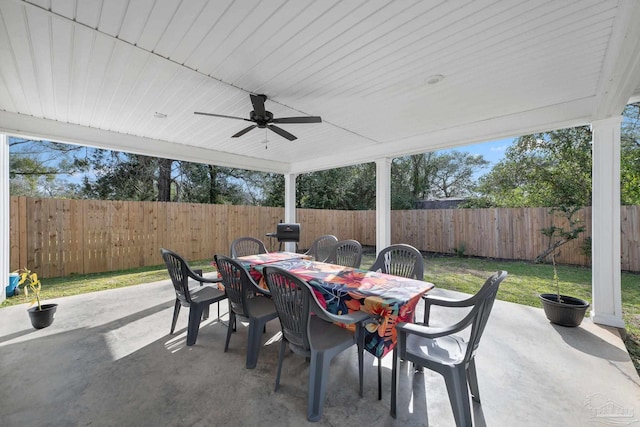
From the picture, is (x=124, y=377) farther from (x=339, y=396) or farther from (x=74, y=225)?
(x=74, y=225)

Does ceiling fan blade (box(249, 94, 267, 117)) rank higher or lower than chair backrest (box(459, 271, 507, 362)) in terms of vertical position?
higher

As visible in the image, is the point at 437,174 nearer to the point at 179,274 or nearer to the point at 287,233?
the point at 287,233

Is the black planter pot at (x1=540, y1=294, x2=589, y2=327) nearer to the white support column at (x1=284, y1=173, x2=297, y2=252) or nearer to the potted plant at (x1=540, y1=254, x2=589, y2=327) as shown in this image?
the potted plant at (x1=540, y1=254, x2=589, y2=327)

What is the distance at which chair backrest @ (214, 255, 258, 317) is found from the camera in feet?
7.39

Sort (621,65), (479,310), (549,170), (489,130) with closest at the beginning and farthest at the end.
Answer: (479,310), (621,65), (489,130), (549,170)

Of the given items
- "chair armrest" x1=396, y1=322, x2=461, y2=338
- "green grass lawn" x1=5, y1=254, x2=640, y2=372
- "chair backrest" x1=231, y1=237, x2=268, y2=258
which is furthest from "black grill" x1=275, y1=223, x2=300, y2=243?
"chair armrest" x1=396, y1=322, x2=461, y2=338

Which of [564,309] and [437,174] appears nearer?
[564,309]

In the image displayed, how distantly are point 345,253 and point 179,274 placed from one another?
6.51 ft

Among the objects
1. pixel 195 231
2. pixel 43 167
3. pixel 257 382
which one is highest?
pixel 43 167

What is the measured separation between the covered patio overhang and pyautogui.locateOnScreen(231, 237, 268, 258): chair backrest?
175 centimetres

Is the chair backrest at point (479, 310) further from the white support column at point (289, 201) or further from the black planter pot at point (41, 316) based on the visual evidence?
the white support column at point (289, 201)

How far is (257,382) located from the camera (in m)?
2.09

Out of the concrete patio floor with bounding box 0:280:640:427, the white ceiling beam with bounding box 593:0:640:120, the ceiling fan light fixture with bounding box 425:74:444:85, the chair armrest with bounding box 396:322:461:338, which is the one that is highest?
the ceiling fan light fixture with bounding box 425:74:444:85

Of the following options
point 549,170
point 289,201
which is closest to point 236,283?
point 289,201
